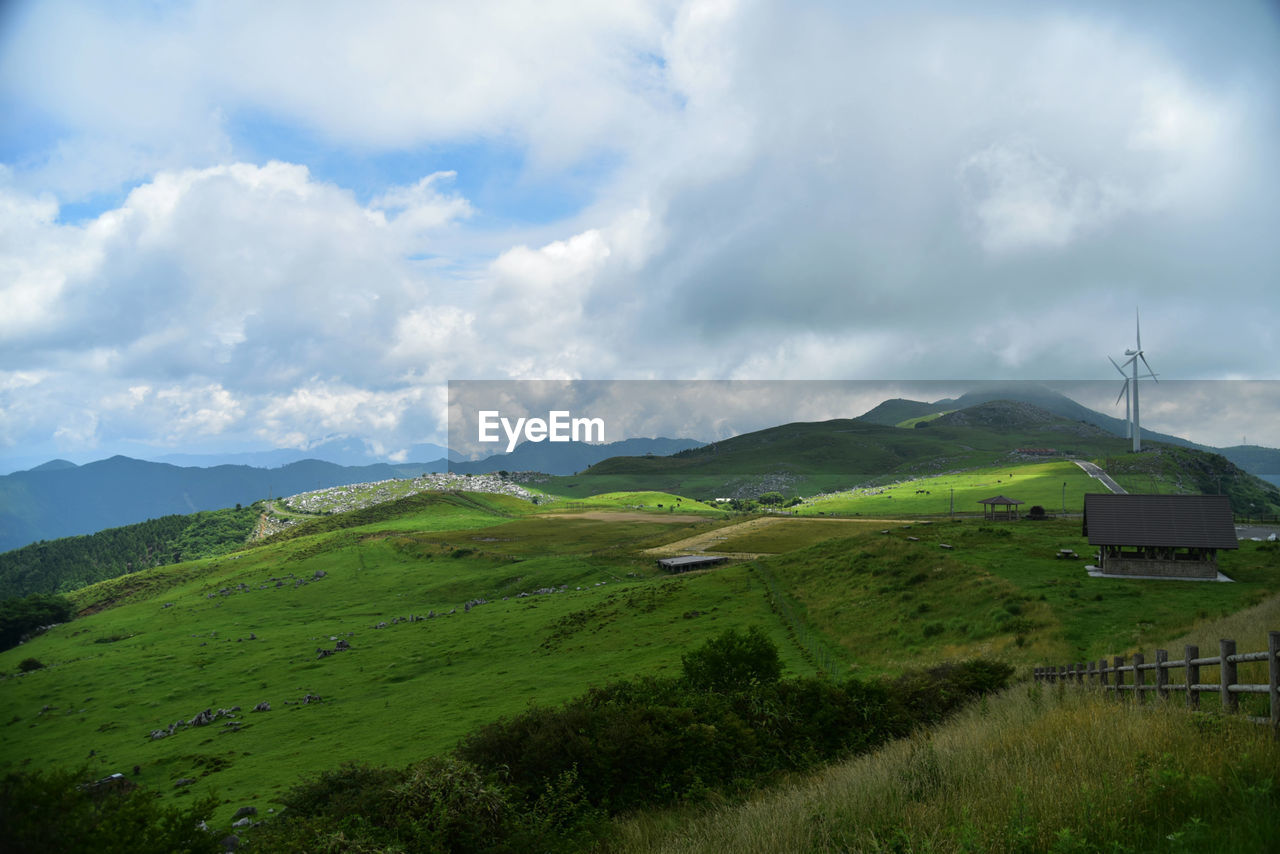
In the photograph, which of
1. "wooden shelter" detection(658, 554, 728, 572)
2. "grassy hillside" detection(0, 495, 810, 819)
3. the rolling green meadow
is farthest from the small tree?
"wooden shelter" detection(658, 554, 728, 572)

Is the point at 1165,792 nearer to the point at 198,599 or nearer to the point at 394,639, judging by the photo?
the point at 394,639

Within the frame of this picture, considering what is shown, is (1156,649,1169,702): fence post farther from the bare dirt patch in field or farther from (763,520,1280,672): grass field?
the bare dirt patch in field

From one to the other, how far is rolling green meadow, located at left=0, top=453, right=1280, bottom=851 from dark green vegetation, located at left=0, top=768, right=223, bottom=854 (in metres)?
3.77

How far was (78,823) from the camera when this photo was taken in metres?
11.0

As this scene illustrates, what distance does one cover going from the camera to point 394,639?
67.1 m


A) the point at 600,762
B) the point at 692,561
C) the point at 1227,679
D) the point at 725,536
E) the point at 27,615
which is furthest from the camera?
the point at 27,615

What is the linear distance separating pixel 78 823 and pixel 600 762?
34.0ft

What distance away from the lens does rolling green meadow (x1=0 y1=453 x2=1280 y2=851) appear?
84.7 ft

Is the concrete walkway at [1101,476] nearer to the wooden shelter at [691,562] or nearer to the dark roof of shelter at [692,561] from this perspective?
the dark roof of shelter at [692,561]

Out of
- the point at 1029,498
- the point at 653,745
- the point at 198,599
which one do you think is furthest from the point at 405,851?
the point at 1029,498

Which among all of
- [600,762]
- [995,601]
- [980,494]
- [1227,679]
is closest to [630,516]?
[980,494]

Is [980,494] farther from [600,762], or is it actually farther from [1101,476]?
[600,762]

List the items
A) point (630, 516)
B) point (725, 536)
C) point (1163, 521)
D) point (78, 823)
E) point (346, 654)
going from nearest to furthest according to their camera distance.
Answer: point (78, 823) < point (1163, 521) < point (346, 654) < point (725, 536) < point (630, 516)

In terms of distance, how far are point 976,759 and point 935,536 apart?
Answer: 65.1m
